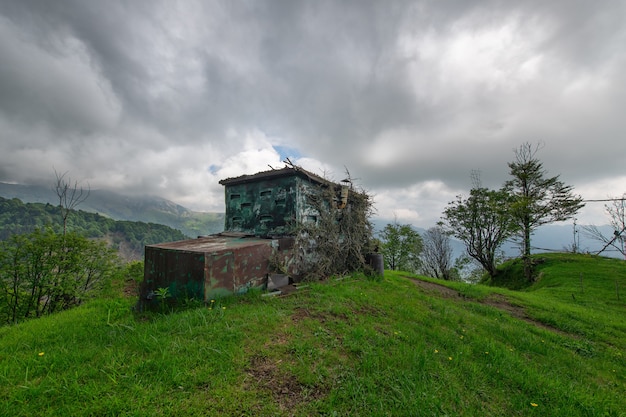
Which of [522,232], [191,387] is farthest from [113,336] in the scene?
[522,232]

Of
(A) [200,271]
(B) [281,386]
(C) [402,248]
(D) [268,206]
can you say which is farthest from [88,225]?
(B) [281,386]

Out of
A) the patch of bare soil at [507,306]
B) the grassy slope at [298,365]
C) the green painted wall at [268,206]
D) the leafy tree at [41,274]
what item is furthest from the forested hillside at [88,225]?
the patch of bare soil at [507,306]

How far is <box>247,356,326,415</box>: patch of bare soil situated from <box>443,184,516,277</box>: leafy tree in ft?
70.2

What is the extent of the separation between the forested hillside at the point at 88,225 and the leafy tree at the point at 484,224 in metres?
66.5

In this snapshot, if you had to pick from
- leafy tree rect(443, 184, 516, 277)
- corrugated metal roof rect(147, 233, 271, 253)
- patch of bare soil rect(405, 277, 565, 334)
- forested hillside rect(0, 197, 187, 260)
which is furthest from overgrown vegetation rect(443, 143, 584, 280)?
forested hillside rect(0, 197, 187, 260)

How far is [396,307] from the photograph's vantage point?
5.52m

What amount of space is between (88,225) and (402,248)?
297 feet

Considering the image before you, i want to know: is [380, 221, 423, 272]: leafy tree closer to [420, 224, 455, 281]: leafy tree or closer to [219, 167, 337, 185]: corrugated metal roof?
[420, 224, 455, 281]: leafy tree

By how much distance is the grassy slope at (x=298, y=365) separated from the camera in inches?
89.3

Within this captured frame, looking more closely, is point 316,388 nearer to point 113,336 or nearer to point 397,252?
point 113,336

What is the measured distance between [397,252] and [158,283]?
79.2 ft

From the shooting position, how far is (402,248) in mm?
24750

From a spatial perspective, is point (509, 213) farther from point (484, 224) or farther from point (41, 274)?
point (41, 274)

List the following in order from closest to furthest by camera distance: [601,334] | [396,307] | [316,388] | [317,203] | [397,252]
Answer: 1. [316,388]
2. [396,307]
3. [601,334]
4. [317,203]
5. [397,252]
